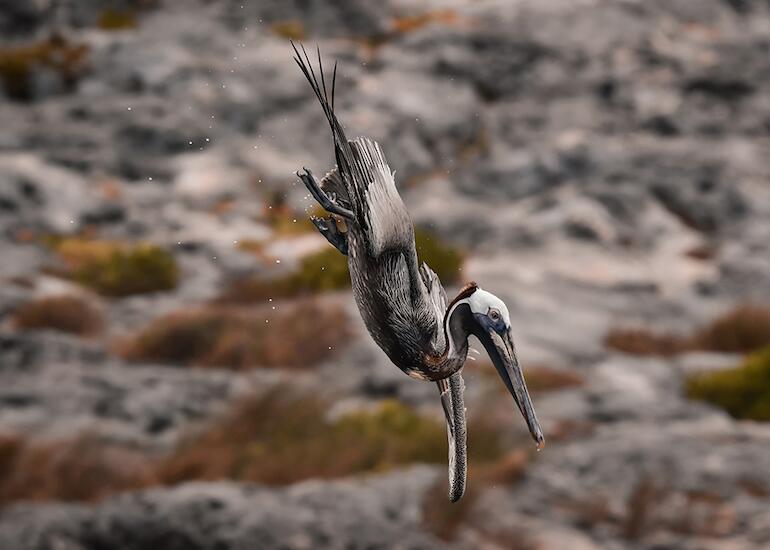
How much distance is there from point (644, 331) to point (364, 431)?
21.2 feet

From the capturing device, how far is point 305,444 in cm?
1547

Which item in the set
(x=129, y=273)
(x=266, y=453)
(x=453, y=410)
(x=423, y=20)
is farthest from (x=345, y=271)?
(x=453, y=410)

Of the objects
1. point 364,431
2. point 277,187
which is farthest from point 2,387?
point 277,187

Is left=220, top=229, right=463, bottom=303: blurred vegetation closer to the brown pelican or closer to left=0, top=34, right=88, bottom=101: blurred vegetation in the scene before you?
left=0, top=34, right=88, bottom=101: blurred vegetation

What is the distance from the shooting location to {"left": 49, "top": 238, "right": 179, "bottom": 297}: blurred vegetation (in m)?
19.7

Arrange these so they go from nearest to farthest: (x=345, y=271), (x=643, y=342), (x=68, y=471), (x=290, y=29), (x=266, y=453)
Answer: (x=68, y=471) → (x=266, y=453) → (x=345, y=271) → (x=643, y=342) → (x=290, y=29)

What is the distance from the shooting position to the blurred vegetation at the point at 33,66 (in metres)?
25.3

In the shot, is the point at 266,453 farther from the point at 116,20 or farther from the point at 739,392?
the point at 116,20

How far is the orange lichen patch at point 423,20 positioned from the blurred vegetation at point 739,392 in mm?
13779

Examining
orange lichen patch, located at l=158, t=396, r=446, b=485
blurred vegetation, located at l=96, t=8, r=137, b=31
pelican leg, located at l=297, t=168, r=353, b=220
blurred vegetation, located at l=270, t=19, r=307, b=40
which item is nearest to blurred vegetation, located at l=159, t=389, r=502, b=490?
orange lichen patch, located at l=158, t=396, r=446, b=485

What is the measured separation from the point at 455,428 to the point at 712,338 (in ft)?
56.3

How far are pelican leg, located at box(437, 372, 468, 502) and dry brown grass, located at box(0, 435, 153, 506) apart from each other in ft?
39.3

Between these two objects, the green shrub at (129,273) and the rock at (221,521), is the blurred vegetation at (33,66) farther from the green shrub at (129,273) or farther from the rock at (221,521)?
the rock at (221,521)

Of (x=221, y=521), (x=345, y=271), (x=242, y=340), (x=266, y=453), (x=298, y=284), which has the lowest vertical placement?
(x=221, y=521)
